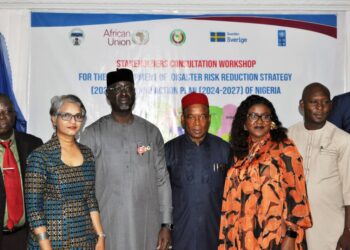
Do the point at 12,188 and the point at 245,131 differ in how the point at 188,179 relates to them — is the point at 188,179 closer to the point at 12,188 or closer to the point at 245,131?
the point at 245,131

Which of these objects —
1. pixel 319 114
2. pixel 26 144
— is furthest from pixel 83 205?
pixel 319 114

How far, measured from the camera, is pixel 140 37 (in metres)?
4.99

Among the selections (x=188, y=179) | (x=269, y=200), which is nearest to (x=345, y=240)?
(x=269, y=200)

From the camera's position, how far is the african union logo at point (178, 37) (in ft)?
16.4

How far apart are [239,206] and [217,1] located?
2671 mm

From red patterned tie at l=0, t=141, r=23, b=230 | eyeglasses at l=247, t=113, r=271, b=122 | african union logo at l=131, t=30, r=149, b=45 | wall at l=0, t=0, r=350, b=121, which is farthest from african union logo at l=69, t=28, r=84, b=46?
eyeglasses at l=247, t=113, r=271, b=122

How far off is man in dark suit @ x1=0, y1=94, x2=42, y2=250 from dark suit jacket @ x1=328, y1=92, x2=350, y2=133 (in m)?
2.69

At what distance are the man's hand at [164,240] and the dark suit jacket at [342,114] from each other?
178cm

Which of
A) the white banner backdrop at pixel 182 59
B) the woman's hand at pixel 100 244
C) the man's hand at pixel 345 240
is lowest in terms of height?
the man's hand at pixel 345 240

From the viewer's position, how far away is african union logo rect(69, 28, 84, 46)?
4.94m

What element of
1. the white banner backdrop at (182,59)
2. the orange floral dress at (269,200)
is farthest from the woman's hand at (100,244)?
the white banner backdrop at (182,59)

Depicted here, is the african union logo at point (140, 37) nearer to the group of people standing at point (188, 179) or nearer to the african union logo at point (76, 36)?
the african union logo at point (76, 36)

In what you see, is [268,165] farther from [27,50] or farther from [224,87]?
[27,50]

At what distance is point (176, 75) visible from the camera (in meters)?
5.02
